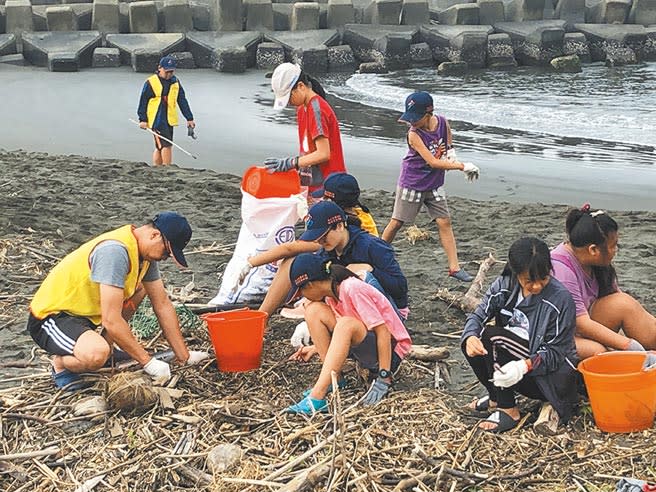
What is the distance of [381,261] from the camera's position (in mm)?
5496

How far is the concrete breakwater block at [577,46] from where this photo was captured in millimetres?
27641

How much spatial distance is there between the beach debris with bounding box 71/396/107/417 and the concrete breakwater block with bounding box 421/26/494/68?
74.2 feet

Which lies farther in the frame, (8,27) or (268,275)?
(8,27)

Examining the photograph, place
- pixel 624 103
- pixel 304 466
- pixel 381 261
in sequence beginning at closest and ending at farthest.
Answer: pixel 304 466 < pixel 381 261 < pixel 624 103

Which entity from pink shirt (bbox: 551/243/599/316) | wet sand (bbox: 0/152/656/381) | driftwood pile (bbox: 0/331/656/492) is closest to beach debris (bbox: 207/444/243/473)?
driftwood pile (bbox: 0/331/656/492)

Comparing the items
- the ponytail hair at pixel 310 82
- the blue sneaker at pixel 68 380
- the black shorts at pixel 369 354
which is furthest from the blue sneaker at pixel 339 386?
the ponytail hair at pixel 310 82

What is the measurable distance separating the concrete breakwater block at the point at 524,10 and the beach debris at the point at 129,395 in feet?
86.3

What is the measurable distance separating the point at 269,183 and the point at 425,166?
1.48 metres

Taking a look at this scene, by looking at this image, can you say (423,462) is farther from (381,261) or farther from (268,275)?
(268,275)

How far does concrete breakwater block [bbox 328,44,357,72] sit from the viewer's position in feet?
85.1

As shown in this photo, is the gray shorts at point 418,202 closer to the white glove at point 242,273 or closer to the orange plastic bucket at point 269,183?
the orange plastic bucket at point 269,183

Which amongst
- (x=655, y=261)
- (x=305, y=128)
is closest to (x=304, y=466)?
(x=305, y=128)

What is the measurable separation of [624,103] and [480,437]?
52.8 ft

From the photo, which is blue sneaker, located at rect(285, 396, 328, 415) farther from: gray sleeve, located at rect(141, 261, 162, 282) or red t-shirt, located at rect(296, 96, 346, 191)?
red t-shirt, located at rect(296, 96, 346, 191)
